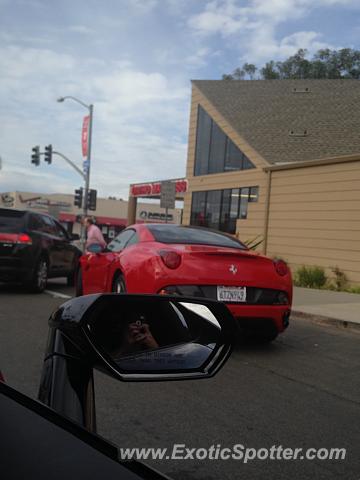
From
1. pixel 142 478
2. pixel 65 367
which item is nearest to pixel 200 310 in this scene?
pixel 65 367

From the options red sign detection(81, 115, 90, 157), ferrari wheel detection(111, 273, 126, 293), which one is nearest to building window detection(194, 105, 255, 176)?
red sign detection(81, 115, 90, 157)

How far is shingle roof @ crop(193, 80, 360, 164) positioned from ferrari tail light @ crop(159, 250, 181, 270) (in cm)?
1905

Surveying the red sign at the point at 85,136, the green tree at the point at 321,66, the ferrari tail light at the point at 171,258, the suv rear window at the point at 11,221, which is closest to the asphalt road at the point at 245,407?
the ferrari tail light at the point at 171,258

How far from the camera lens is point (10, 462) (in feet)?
3.34

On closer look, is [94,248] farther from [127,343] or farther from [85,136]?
[85,136]

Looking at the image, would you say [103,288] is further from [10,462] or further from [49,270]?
[10,462]

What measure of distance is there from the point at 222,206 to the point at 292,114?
22.5 feet

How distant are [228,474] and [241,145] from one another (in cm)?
2345

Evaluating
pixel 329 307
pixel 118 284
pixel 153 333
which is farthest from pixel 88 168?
pixel 153 333

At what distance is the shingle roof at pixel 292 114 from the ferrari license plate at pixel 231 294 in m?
19.0

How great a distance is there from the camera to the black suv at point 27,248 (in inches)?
399

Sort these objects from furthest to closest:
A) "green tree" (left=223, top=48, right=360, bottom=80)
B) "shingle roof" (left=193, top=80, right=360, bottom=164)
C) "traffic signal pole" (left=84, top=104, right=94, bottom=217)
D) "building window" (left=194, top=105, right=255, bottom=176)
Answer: "green tree" (left=223, top=48, right=360, bottom=80) < "traffic signal pole" (left=84, top=104, right=94, bottom=217) < "building window" (left=194, top=105, right=255, bottom=176) < "shingle roof" (left=193, top=80, right=360, bottom=164)

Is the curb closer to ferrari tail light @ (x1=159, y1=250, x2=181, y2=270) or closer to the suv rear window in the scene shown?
ferrari tail light @ (x1=159, y1=250, x2=181, y2=270)

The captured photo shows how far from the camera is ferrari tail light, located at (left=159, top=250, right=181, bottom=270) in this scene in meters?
5.59
